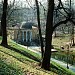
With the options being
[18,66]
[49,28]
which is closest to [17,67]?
[18,66]

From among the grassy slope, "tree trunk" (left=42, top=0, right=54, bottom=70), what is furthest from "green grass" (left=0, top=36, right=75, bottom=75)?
"tree trunk" (left=42, top=0, right=54, bottom=70)

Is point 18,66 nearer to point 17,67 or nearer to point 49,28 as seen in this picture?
point 17,67

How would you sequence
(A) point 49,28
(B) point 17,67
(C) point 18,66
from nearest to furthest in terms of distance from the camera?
(B) point 17,67
(C) point 18,66
(A) point 49,28

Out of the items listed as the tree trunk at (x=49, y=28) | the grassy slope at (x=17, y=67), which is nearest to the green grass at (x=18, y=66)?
the grassy slope at (x=17, y=67)

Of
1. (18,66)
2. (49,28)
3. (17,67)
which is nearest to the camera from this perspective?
(17,67)

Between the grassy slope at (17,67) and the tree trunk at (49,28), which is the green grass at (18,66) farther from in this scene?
the tree trunk at (49,28)

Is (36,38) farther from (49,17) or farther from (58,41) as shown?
(49,17)

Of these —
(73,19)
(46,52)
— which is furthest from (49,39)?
(73,19)

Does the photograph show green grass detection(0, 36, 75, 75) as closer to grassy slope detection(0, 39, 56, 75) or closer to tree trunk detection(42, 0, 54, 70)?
grassy slope detection(0, 39, 56, 75)

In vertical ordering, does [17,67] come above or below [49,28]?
below

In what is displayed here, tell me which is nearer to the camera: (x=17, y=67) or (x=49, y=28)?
(x=17, y=67)

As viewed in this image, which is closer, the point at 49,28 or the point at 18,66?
the point at 18,66

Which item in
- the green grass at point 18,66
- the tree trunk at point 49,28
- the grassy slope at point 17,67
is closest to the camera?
the grassy slope at point 17,67

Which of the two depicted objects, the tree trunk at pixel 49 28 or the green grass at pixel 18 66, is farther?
the tree trunk at pixel 49 28
